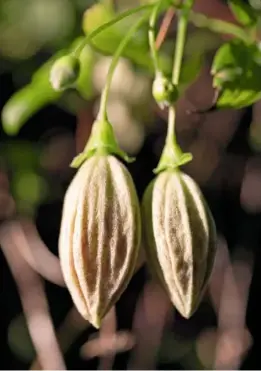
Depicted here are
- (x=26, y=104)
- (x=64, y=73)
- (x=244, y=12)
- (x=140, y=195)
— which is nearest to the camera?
(x=64, y=73)

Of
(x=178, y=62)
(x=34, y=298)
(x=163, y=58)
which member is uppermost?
(x=178, y=62)

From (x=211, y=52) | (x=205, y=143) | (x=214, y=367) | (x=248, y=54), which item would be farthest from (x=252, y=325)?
(x=248, y=54)

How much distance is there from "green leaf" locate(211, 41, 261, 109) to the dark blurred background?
38 cm

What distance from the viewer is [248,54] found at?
67 cm

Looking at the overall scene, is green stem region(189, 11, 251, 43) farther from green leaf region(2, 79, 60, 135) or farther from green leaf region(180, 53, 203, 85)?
green leaf region(2, 79, 60, 135)

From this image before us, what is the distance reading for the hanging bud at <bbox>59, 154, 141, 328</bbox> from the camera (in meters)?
0.58

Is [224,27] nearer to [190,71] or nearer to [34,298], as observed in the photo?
[190,71]

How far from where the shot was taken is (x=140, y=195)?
1.13m

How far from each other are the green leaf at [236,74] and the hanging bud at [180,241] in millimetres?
96

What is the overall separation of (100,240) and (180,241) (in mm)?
58

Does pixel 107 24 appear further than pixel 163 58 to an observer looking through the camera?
No

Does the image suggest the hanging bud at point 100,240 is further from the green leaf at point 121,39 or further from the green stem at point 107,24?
the green leaf at point 121,39

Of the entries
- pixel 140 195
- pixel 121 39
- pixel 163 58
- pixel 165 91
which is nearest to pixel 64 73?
pixel 165 91

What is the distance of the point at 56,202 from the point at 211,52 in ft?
1.06
